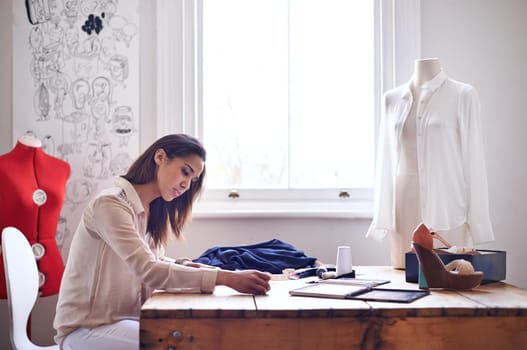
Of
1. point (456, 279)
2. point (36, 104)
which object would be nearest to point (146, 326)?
point (456, 279)

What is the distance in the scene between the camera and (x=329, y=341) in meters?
1.85

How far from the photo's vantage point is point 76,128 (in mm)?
3695

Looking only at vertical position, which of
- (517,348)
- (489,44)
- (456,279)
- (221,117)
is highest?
(489,44)

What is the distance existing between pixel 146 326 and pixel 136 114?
2041 millimetres

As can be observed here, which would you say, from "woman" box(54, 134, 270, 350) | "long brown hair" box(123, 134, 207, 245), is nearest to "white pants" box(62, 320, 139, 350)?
"woman" box(54, 134, 270, 350)

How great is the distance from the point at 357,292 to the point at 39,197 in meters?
1.79

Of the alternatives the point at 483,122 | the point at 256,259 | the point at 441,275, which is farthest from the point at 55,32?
the point at 441,275

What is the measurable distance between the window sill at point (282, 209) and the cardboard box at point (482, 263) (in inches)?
47.3

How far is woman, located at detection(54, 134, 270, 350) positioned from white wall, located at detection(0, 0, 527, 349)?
1236mm

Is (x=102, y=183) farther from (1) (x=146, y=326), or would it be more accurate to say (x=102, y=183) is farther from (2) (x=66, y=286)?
(1) (x=146, y=326)

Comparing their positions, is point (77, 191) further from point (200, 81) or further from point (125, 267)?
point (125, 267)

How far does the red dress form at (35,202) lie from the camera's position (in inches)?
124

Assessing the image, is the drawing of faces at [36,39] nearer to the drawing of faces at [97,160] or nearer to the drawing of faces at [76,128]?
the drawing of faces at [76,128]

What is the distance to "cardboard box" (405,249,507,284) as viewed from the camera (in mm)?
2309
